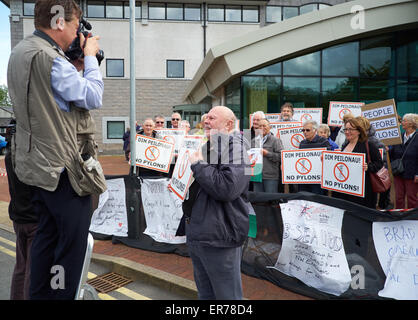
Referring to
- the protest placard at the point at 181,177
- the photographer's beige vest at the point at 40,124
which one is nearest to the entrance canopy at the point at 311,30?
the protest placard at the point at 181,177

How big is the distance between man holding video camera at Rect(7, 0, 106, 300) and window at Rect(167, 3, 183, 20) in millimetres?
28114

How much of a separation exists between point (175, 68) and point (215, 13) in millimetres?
5619

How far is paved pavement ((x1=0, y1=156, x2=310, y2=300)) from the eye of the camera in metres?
3.77

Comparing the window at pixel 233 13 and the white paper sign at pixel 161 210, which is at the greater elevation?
the window at pixel 233 13

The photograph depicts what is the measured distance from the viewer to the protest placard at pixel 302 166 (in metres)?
Answer: 5.19

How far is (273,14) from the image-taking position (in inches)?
1149

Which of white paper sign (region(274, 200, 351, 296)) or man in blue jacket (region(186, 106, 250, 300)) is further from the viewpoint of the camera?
white paper sign (region(274, 200, 351, 296))

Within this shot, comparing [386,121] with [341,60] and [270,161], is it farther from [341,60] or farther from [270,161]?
[341,60]

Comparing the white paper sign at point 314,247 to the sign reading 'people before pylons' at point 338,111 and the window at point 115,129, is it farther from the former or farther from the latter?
the window at point 115,129

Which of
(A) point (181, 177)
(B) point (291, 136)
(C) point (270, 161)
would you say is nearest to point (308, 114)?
(B) point (291, 136)

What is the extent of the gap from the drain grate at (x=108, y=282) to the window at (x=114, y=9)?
26.8 m

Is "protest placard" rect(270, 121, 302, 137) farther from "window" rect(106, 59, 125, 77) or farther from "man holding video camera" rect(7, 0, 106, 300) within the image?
"window" rect(106, 59, 125, 77)

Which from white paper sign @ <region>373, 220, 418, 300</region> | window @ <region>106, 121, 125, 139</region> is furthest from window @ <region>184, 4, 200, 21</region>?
white paper sign @ <region>373, 220, 418, 300</region>
